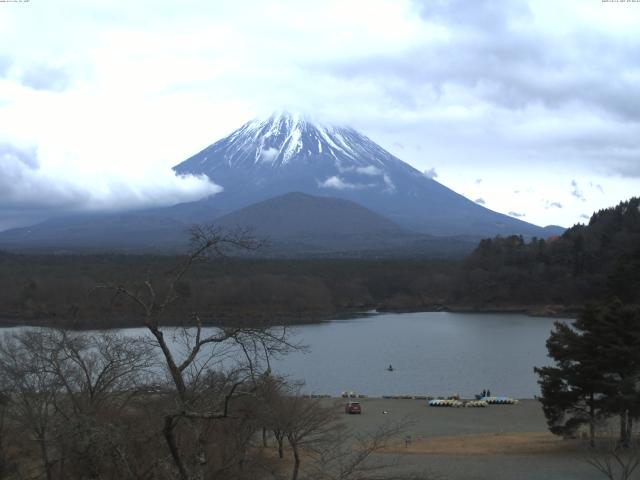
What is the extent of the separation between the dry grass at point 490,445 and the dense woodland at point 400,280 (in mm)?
30587

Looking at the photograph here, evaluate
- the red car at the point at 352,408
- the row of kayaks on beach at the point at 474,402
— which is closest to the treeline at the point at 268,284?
the row of kayaks on beach at the point at 474,402

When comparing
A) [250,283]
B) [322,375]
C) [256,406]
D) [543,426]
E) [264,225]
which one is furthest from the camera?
[264,225]

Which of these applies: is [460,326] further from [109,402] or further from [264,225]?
[264,225]

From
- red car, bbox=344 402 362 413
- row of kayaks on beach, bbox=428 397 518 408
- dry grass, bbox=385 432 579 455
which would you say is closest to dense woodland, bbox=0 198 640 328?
row of kayaks on beach, bbox=428 397 518 408

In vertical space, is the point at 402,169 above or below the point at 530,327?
above

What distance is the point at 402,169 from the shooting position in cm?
19862

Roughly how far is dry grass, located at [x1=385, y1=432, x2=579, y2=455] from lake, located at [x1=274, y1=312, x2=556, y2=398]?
15.1 feet

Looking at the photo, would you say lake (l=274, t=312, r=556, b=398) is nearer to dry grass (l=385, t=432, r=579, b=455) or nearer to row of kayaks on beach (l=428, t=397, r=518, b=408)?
row of kayaks on beach (l=428, t=397, r=518, b=408)

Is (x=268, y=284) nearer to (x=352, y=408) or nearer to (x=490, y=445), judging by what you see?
(x=352, y=408)

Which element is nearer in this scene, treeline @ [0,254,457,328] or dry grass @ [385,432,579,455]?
dry grass @ [385,432,579,455]

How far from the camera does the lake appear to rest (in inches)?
1045

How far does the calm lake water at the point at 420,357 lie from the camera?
26.4 meters

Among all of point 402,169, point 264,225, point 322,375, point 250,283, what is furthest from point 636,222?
point 402,169

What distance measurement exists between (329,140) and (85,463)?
195 metres
